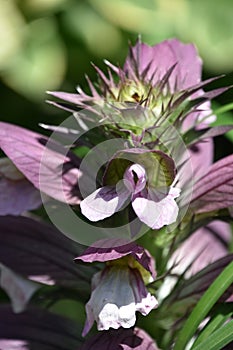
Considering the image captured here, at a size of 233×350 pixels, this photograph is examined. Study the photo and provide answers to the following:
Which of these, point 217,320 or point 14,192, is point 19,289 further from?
point 217,320

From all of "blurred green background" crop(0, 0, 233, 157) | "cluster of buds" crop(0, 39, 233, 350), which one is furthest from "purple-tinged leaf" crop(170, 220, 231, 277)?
"blurred green background" crop(0, 0, 233, 157)

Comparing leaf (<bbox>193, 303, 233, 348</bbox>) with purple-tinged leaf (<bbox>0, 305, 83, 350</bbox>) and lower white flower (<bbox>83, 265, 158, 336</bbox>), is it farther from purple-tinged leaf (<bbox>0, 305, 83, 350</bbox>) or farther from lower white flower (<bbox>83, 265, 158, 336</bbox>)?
purple-tinged leaf (<bbox>0, 305, 83, 350</bbox>)

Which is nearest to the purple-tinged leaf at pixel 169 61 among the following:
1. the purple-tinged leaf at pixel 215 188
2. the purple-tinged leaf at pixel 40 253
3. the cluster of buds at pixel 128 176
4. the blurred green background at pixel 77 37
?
the cluster of buds at pixel 128 176

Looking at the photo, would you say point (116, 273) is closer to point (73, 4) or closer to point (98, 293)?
point (98, 293)

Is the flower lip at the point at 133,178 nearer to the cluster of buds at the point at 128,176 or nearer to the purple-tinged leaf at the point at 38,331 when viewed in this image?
the cluster of buds at the point at 128,176

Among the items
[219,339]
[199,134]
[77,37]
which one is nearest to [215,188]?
[199,134]

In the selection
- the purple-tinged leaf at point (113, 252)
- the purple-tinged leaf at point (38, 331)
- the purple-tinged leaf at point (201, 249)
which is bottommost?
the purple-tinged leaf at point (38, 331)
